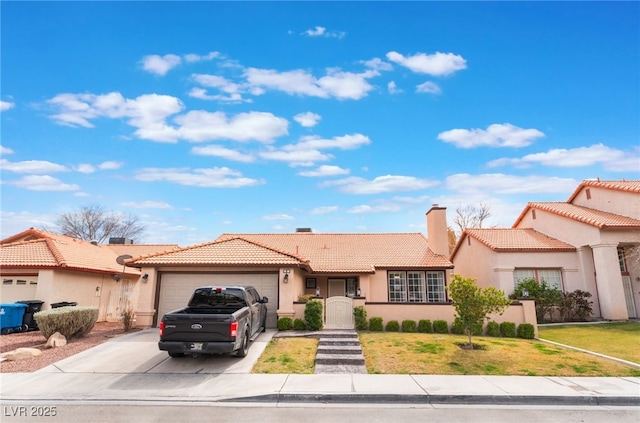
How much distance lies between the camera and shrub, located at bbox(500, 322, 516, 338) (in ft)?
45.2

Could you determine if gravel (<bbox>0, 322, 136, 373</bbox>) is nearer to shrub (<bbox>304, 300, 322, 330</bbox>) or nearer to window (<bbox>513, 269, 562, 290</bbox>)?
shrub (<bbox>304, 300, 322, 330</bbox>)

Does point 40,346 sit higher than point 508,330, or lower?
lower

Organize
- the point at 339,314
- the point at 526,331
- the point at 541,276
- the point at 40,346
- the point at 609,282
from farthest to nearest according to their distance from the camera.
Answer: the point at 541,276 < the point at 609,282 < the point at 339,314 < the point at 526,331 < the point at 40,346

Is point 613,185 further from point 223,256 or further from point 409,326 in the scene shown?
point 223,256

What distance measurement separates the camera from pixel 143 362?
976cm

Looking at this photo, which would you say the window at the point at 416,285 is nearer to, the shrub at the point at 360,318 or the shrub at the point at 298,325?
the shrub at the point at 360,318

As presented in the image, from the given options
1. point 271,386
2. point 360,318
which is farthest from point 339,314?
point 271,386

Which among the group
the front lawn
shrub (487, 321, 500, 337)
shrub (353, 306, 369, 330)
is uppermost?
shrub (353, 306, 369, 330)

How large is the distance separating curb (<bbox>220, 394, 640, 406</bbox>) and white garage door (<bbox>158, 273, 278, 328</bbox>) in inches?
311

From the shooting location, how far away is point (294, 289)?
1502 centimetres

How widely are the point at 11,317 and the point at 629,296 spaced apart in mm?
29760

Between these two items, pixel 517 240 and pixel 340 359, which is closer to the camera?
pixel 340 359

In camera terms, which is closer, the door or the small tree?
the small tree

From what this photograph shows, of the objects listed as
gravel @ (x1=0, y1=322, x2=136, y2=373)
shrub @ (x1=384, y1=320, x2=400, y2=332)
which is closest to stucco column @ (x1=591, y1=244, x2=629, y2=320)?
shrub @ (x1=384, y1=320, x2=400, y2=332)
